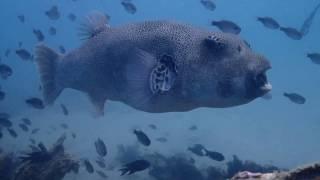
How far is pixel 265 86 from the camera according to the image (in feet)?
13.7

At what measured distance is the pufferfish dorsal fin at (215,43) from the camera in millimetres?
4536

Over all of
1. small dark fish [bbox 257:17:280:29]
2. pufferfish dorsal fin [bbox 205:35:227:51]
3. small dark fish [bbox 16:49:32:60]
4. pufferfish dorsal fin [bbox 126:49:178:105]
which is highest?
small dark fish [bbox 257:17:280:29]

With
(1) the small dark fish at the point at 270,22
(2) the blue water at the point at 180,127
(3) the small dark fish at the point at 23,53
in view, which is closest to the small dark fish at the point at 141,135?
(2) the blue water at the point at 180,127

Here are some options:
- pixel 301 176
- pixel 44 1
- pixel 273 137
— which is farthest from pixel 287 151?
pixel 44 1

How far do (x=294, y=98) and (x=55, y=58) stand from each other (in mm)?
9973

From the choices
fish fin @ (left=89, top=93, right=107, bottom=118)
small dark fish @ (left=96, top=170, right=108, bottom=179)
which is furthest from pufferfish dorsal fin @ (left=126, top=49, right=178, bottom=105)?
small dark fish @ (left=96, top=170, right=108, bottom=179)

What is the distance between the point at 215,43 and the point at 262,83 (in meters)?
0.69

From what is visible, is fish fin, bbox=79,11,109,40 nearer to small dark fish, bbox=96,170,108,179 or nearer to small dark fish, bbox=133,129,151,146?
small dark fish, bbox=133,129,151,146

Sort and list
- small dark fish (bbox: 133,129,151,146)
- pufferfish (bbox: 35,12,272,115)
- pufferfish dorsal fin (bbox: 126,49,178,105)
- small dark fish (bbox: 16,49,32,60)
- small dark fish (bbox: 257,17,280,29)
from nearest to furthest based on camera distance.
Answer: pufferfish (bbox: 35,12,272,115), pufferfish dorsal fin (bbox: 126,49,178,105), small dark fish (bbox: 133,129,151,146), small dark fish (bbox: 257,17,280,29), small dark fish (bbox: 16,49,32,60)

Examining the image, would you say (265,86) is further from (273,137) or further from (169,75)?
(273,137)

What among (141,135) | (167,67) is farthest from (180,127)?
(167,67)

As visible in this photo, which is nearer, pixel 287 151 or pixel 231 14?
pixel 287 151

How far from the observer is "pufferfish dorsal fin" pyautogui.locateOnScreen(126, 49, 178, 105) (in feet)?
14.7

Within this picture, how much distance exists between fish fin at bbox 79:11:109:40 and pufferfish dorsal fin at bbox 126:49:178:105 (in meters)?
1.15
